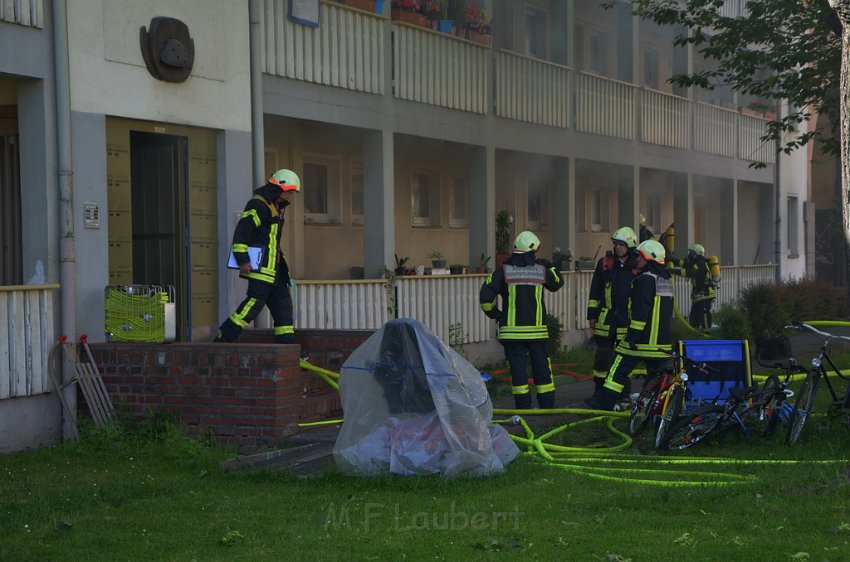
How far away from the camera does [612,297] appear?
1201 centimetres

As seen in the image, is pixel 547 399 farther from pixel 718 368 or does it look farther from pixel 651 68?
pixel 651 68

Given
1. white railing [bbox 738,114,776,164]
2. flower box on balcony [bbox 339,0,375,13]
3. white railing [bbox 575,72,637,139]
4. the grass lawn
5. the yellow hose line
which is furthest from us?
white railing [bbox 738,114,776,164]

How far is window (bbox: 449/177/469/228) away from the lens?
20.3m

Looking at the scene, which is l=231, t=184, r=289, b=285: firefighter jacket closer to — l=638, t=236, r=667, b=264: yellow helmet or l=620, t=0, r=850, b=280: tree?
l=638, t=236, r=667, b=264: yellow helmet

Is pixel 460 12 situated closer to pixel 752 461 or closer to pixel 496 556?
pixel 752 461

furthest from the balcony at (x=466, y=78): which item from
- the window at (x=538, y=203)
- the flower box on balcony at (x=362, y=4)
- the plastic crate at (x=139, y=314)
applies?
the plastic crate at (x=139, y=314)

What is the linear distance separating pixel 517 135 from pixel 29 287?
9.67 meters

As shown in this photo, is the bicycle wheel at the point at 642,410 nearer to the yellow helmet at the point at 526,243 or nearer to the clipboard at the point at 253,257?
the yellow helmet at the point at 526,243

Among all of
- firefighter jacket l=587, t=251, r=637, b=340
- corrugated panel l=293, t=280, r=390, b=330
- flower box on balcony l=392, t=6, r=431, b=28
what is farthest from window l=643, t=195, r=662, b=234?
firefighter jacket l=587, t=251, r=637, b=340

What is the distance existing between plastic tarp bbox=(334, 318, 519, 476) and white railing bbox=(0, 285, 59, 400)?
295cm

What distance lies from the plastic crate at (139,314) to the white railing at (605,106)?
10.9m

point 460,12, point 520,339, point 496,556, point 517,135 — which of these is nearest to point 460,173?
point 517,135

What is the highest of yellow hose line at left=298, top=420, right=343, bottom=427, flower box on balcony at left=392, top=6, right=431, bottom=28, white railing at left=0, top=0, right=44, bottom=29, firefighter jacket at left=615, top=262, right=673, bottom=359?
flower box on balcony at left=392, top=6, right=431, bottom=28

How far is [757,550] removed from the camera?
597cm
